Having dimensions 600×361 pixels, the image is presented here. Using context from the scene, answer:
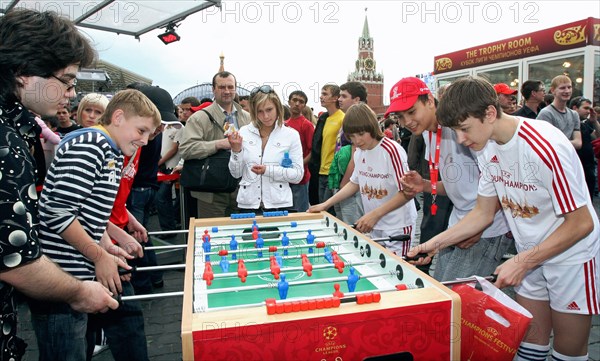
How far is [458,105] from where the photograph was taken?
1861 millimetres

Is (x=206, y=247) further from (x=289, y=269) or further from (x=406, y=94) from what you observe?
(x=406, y=94)

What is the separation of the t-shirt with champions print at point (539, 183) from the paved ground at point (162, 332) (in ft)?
4.55

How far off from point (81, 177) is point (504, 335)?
1.68 meters

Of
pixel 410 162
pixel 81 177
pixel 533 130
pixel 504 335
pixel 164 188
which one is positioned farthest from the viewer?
pixel 164 188

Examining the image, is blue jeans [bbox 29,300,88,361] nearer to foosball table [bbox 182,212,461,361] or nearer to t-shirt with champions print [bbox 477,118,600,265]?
foosball table [bbox 182,212,461,361]

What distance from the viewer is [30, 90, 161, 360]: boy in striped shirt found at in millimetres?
1634

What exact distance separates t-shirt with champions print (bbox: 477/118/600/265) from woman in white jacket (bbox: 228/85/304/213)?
1.76 m

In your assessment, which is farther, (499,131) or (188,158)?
(188,158)

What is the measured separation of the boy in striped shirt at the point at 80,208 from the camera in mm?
1634

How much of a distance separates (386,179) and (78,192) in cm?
200

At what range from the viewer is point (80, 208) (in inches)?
70.2

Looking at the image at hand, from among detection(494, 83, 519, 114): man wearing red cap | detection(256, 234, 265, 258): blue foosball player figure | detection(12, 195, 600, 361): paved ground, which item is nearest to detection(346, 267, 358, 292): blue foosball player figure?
detection(256, 234, 265, 258): blue foosball player figure

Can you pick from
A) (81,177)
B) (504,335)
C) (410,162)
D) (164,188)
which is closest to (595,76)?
(410,162)

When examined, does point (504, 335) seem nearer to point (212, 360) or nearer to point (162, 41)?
point (212, 360)
